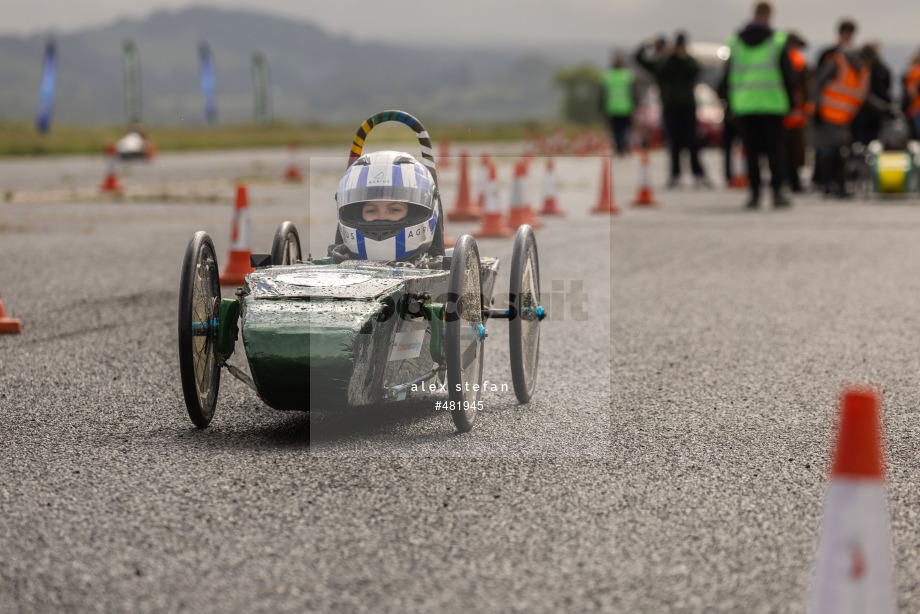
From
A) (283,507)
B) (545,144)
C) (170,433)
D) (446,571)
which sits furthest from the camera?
(545,144)

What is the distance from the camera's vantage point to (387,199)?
5.56 metres

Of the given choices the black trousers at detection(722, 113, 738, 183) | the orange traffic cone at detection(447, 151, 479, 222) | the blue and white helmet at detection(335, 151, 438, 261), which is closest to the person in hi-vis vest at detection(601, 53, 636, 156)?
the black trousers at detection(722, 113, 738, 183)

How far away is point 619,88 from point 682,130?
6448 mm

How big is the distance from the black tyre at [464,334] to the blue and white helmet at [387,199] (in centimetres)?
48

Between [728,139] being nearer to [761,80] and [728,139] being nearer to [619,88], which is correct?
[761,80]

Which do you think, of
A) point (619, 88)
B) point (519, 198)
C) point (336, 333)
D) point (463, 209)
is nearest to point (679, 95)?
point (463, 209)

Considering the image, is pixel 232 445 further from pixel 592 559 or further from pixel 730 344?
pixel 730 344

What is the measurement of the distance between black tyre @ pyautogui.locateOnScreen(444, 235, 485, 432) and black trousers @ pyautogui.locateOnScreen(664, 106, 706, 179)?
1584cm

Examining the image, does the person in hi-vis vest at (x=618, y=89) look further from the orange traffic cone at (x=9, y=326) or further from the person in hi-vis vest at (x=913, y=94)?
the orange traffic cone at (x=9, y=326)

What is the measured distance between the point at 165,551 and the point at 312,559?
44cm

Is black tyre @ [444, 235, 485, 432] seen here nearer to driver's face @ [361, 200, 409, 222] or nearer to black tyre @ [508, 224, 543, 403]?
black tyre @ [508, 224, 543, 403]

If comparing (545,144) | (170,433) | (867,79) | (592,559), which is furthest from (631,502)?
(545,144)

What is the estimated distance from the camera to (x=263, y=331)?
4.64m

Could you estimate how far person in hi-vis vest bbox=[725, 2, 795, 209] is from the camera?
15.6 metres
